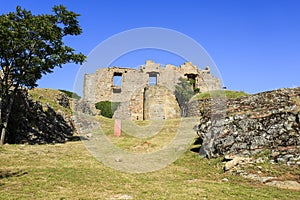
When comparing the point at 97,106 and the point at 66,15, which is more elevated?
the point at 66,15

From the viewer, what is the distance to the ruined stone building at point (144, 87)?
3219 centimetres

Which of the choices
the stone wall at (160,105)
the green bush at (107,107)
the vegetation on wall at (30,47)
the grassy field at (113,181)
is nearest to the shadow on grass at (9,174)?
the grassy field at (113,181)

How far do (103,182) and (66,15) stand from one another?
10.9 meters

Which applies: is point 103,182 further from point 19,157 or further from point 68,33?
point 68,33

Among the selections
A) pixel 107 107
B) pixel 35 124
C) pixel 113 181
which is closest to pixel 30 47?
pixel 35 124

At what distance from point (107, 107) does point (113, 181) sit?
94.8ft

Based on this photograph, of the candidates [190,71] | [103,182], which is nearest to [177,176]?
[103,182]

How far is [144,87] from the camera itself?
35875 mm

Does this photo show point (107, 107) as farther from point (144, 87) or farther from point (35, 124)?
point (35, 124)

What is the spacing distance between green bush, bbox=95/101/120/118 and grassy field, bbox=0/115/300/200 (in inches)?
916

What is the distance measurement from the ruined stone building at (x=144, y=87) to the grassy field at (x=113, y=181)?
19.6 metres

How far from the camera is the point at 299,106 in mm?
12328

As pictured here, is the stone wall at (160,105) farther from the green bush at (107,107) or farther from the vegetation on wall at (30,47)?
the vegetation on wall at (30,47)

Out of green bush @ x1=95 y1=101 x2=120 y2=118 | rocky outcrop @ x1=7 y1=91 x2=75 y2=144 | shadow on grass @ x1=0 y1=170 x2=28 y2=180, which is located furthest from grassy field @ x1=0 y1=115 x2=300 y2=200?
green bush @ x1=95 y1=101 x2=120 y2=118
